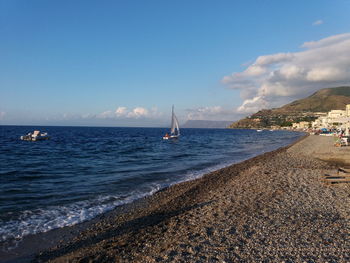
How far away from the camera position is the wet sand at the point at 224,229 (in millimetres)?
6195

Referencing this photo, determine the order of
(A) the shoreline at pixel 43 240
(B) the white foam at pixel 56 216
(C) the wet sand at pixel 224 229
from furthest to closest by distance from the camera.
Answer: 1. (B) the white foam at pixel 56 216
2. (A) the shoreline at pixel 43 240
3. (C) the wet sand at pixel 224 229

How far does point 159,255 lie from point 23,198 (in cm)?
1028

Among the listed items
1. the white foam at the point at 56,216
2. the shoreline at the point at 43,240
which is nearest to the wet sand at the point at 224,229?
the shoreline at the point at 43,240

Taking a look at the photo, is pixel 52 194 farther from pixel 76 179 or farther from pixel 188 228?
pixel 188 228

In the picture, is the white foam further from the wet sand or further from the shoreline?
the wet sand

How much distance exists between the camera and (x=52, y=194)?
13703 mm

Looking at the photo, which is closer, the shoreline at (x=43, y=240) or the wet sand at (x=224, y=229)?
the wet sand at (x=224, y=229)

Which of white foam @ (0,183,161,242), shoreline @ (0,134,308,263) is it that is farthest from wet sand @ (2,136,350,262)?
white foam @ (0,183,161,242)

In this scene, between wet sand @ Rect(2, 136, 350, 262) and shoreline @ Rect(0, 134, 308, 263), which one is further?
shoreline @ Rect(0, 134, 308, 263)

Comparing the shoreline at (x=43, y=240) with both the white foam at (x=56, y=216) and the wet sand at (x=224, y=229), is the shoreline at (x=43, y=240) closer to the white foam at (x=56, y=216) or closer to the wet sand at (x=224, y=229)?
the wet sand at (x=224, y=229)

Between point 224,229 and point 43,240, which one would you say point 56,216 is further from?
point 224,229

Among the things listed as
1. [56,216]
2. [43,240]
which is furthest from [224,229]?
[56,216]

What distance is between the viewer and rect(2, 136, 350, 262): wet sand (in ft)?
20.3

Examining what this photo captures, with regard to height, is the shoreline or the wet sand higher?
the wet sand
